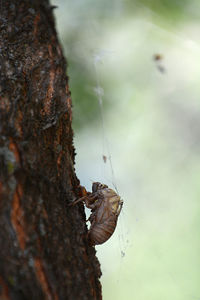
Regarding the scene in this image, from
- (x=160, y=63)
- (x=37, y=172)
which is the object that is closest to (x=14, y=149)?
(x=37, y=172)

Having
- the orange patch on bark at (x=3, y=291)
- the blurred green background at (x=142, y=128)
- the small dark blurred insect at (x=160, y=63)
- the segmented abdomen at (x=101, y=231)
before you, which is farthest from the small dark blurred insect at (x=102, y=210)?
the small dark blurred insect at (x=160, y=63)

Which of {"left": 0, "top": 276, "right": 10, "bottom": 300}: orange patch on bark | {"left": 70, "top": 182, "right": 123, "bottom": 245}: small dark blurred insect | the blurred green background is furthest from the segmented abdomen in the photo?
the blurred green background

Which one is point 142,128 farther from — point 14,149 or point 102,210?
point 14,149

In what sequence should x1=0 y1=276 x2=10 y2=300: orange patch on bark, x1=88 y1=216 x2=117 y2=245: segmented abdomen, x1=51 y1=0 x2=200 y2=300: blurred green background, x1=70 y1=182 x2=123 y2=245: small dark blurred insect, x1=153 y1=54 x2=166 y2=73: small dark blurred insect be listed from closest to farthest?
1. x1=0 y1=276 x2=10 y2=300: orange patch on bark
2. x1=88 y1=216 x2=117 y2=245: segmented abdomen
3. x1=70 y1=182 x2=123 y2=245: small dark blurred insect
4. x1=51 y1=0 x2=200 y2=300: blurred green background
5. x1=153 y1=54 x2=166 y2=73: small dark blurred insect

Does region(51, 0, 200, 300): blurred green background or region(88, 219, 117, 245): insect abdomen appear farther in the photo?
region(51, 0, 200, 300): blurred green background

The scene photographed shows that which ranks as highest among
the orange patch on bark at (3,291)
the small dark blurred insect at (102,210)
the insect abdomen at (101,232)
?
the small dark blurred insect at (102,210)

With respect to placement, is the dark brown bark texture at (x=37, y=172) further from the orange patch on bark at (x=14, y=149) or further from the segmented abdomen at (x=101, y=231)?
the segmented abdomen at (x=101, y=231)

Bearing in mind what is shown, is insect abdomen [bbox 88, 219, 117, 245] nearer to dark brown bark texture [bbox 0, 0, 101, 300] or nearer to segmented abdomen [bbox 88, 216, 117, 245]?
segmented abdomen [bbox 88, 216, 117, 245]
